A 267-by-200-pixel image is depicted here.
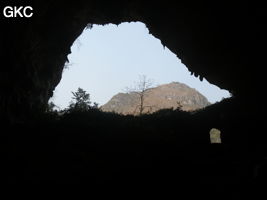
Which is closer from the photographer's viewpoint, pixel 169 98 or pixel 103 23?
pixel 103 23

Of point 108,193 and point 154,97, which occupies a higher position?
point 154,97

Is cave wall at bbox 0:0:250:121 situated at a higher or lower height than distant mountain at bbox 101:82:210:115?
lower

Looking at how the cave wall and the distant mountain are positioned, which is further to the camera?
the distant mountain

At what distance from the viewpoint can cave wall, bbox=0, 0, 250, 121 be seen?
46.1 ft

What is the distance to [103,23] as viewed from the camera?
22.2m

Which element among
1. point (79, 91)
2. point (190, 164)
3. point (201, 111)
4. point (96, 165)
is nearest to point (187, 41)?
point (201, 111)

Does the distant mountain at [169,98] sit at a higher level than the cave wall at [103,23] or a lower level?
higher

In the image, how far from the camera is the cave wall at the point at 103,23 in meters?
14.0

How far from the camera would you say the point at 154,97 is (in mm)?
79438

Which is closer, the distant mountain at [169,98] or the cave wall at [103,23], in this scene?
the cave wall at [103,23]

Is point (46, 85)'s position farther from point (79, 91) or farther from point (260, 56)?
point (79, 91)

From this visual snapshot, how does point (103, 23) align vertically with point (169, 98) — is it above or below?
below

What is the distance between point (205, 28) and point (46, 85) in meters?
9.70

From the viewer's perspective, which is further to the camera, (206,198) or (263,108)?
(263,108)
